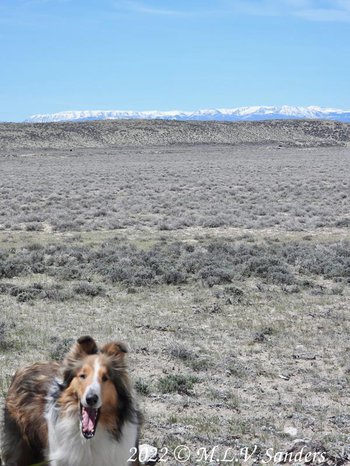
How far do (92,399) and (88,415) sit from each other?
24cm

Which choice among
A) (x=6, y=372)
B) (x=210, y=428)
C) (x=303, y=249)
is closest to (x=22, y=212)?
(x=303, y=249)

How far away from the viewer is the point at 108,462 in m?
3.70

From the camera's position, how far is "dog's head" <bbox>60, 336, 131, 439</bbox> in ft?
11.5

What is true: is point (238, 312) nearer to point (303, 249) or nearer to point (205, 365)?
point (205, 365)

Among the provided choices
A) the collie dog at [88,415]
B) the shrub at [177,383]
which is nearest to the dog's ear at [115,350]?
the collie dog at [88,415]

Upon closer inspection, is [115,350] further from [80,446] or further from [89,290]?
[89,290]

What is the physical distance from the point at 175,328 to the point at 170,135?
93.0m

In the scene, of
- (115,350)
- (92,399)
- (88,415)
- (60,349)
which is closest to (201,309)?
(60,349)

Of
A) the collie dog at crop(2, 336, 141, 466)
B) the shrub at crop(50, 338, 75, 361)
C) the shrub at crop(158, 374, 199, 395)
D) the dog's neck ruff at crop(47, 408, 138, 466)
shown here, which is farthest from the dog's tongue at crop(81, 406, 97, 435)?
the shrub at crop(50, 338, 75, 361)

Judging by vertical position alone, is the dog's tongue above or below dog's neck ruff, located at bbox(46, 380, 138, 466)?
above

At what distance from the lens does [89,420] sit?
3.51 metres

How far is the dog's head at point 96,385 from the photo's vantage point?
11.5 ft

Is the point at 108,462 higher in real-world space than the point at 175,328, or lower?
higher

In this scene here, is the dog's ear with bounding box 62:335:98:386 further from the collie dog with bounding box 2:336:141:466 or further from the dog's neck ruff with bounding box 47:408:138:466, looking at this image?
the dog's neck ruff with bounding box 47:408:138:466
